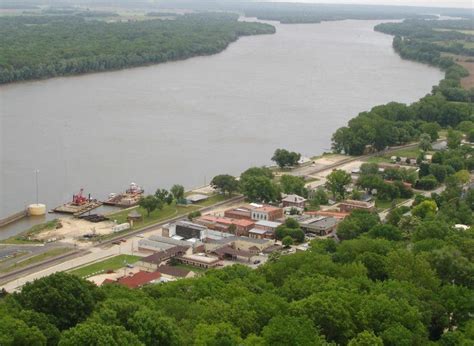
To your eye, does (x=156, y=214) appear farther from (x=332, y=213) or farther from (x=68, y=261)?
(x=332, y=213)

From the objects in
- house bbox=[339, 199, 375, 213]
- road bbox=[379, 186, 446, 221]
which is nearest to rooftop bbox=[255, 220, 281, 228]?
house bbox=[339, 199, 375, 213]

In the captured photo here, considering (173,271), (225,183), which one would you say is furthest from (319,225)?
(173,271)

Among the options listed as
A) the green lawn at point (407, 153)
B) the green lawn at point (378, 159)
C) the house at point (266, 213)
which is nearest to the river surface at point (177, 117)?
the green lawn at point (378, 159)

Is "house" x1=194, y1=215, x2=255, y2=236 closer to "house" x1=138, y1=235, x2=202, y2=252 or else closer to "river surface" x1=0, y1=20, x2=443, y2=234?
"house" x1=138, y1=235, x2=202, y2=252

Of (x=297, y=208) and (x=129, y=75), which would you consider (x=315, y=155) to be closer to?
(x=297, y=208)

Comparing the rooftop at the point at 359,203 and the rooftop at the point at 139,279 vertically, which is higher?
the rooftop at the point at 139,279

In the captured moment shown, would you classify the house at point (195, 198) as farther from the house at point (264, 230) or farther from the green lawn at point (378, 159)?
the green lawn at point (378, 159)
